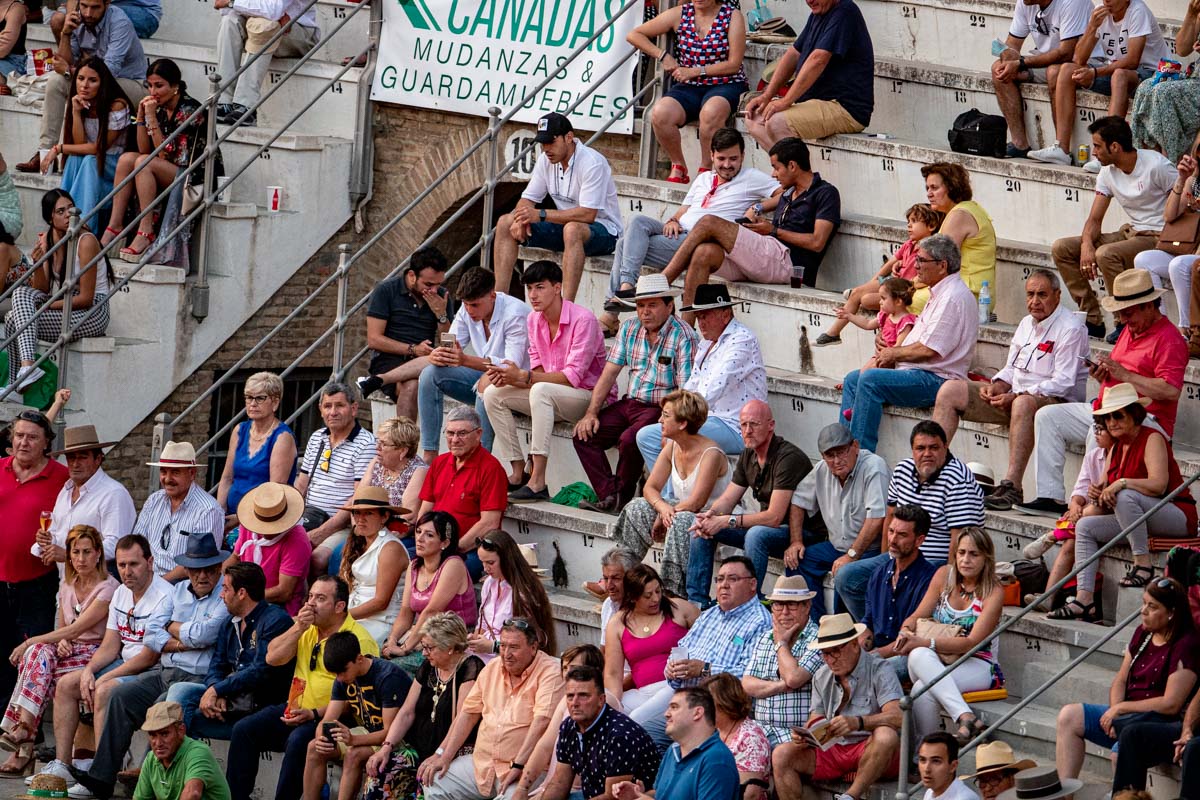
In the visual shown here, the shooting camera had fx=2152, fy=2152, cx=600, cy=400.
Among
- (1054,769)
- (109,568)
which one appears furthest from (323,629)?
(1054,769)

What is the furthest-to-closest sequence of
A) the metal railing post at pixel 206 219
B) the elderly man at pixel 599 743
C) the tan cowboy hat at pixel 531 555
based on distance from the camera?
1. the metal railing post at pixel 206 219
2. the tan cowboy hat at pixel 531 555
3. the elderly man at pixel 599 743

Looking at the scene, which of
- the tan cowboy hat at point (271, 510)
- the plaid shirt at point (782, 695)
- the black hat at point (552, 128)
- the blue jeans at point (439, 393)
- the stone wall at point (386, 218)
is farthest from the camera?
the stone wall at point (386, 218)

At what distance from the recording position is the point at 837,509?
11555 millimetres

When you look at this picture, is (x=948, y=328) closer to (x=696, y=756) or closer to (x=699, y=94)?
(x=696, y=756)

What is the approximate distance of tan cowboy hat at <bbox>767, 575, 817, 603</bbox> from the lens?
35.2 feet

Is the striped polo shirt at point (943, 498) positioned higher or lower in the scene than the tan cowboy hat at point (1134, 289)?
lower

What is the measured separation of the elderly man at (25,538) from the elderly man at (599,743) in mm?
4402

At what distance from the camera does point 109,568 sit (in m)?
13.4

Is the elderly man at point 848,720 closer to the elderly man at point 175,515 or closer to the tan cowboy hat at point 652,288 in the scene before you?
the tan cowboy hat at point 652,288

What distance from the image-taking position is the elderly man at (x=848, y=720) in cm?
1016

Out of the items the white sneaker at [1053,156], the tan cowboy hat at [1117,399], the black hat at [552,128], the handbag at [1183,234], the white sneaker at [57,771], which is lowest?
the white sneaker at [57,771]

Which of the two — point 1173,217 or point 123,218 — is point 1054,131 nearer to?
point 1173,217

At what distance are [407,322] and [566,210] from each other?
4.59 feet

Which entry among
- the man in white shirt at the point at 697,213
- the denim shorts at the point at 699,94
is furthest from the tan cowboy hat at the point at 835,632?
the denim shorts at the point at 699,94
